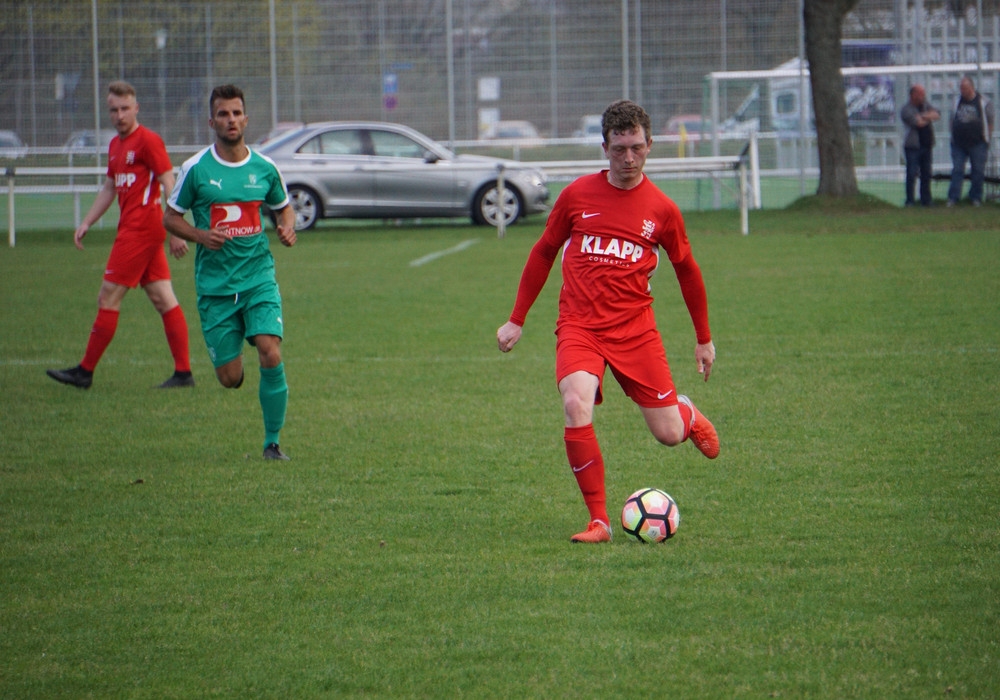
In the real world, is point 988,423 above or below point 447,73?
below

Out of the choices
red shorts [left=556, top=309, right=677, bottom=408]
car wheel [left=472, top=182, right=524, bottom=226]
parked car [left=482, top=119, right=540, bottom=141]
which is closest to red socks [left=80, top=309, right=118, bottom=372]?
red shorts [left=556, top=309, right=677, bottom=408]

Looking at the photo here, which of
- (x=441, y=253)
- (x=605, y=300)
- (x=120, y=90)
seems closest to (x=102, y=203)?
(x=120, y=90)

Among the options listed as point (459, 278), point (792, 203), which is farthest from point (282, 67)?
point (459, 278)

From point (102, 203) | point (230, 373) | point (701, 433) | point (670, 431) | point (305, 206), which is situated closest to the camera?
point (670, 431)

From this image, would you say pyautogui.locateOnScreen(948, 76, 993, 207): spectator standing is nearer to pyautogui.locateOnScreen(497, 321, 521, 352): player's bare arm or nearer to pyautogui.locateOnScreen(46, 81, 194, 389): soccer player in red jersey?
pyautogui.locateOnScreen(46, 81, 194, 389): soccer player in red jersey

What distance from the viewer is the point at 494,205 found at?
67.9 ft

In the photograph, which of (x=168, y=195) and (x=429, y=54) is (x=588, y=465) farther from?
(x=429, y=54)

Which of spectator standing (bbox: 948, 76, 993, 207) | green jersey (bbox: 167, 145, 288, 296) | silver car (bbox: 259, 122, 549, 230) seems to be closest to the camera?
green jersey (bbox: 167, 145, 288, 296)

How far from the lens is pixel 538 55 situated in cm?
2516

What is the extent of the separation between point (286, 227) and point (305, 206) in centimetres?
1390

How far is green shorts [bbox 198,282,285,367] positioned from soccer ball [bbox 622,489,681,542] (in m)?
2.45

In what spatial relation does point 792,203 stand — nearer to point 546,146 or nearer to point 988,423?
point 546,146

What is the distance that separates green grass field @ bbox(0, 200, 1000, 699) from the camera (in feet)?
11.9

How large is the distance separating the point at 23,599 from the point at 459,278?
9.82 metres
